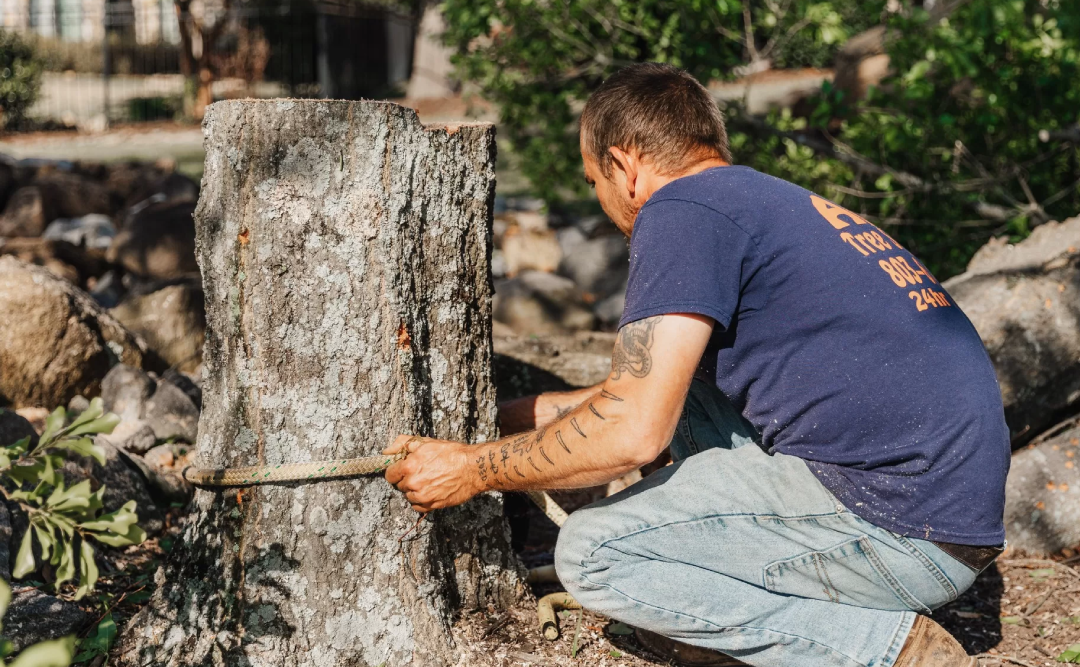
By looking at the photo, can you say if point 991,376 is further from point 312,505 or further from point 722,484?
point 312,505

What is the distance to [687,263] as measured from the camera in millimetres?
2230

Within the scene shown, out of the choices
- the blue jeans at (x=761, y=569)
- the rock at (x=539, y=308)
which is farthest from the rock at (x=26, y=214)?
the blue jeans at (x=761, y=569)

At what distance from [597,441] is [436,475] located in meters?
0.43

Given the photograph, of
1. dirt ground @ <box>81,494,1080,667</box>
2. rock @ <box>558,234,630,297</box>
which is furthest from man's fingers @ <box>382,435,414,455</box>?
rock @ <box>558,234,630,297</box>

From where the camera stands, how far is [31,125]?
16500mm

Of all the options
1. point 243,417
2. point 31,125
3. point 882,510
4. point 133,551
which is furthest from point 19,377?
point 31,125

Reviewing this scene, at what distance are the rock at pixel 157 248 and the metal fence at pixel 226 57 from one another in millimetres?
9373

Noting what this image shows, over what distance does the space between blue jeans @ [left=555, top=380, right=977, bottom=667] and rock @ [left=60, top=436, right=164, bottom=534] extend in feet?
5.35

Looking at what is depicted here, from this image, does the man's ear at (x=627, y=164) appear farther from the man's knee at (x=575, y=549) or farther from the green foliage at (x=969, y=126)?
the green foliage at (x=969, y=126)

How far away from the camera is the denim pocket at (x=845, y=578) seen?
2396 mm

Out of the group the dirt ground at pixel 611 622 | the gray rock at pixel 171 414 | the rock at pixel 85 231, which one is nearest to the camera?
the dirt ground at pixel 611 622

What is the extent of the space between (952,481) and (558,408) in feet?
3.80

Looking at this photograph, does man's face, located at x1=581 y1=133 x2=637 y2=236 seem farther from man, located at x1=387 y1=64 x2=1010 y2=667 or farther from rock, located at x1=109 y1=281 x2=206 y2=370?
rock, located at x1=109 y1=281 x2=206 y2=370

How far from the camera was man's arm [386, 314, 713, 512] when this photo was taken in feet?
7.32
